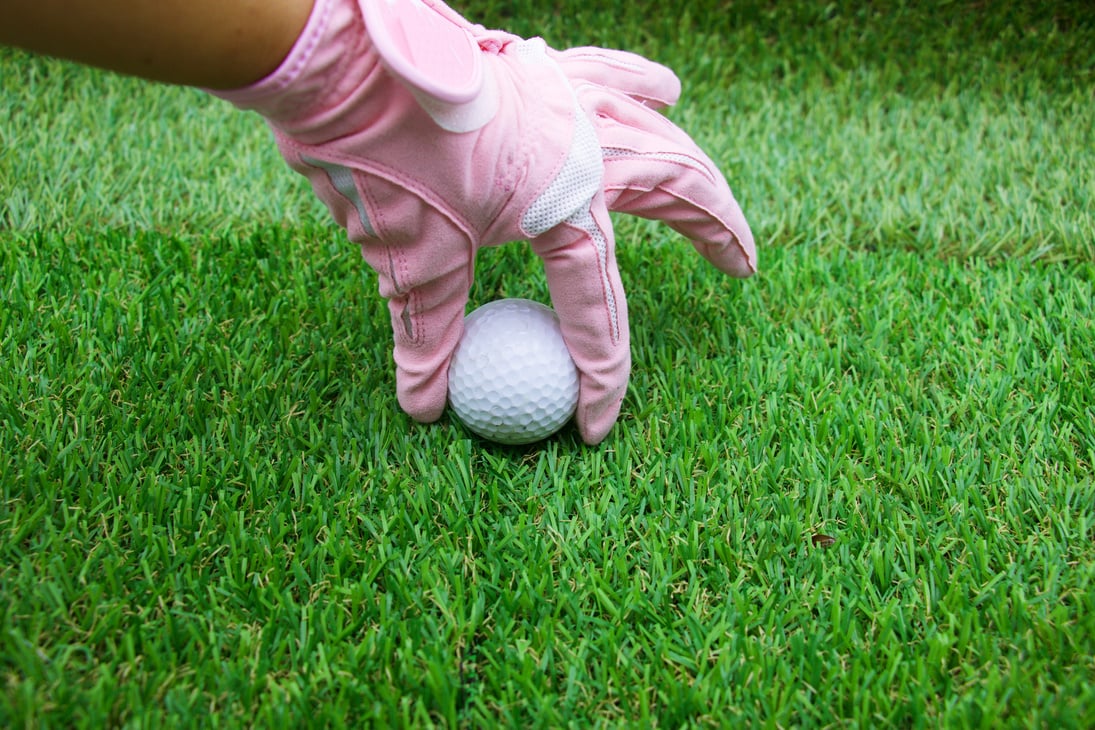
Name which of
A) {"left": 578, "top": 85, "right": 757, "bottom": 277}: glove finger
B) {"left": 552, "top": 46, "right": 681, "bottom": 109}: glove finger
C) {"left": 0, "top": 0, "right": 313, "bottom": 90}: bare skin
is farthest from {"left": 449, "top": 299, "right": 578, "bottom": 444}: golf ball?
{"left": 0, "top": 0, "right": 313, "bottom": 90}: bare skin

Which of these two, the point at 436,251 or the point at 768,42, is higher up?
the point at 436,251

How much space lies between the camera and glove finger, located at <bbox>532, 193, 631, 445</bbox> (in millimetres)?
1604

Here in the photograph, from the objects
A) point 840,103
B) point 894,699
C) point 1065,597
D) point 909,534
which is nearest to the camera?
point 894,699

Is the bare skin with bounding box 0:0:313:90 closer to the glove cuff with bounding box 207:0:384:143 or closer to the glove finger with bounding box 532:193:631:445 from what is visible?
the glove cuff with bounding box 207:0:384:143

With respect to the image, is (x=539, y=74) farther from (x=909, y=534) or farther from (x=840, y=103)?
(x=840, y=103)

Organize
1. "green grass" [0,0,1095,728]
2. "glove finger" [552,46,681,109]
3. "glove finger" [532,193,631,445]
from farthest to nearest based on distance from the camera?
"glove finger" [552,46,681,109], "glove finger" [532,193,631,445], "green grass" [0,0,1095,728]

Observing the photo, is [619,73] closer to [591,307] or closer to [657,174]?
[657,174]

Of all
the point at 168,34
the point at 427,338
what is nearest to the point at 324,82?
the point at 168,34

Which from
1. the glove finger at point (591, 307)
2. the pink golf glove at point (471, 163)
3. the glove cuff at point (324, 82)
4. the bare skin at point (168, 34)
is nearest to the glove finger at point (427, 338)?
the pink golf glove at point (471, 163)

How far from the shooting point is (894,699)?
1363 millimetres

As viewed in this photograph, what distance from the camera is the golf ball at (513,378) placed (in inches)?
66.3

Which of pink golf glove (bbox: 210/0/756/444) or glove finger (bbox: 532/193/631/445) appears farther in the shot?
glove finger (bbox: 532/193/631/445)

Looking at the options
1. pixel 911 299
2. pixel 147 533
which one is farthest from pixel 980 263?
pixel 147 533

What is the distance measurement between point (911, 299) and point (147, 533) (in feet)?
5.73
